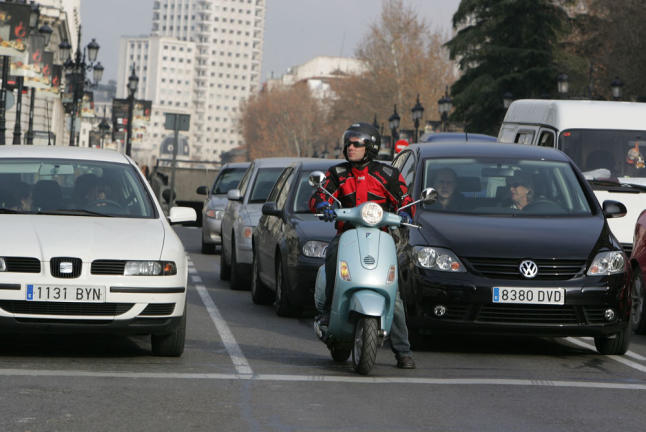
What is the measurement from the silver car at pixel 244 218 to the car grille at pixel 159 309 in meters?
7.37

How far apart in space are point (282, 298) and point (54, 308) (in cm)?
468

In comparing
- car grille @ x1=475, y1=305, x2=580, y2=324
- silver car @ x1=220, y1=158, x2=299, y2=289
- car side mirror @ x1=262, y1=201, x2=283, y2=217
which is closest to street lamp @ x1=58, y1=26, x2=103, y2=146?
silver car @ x1=220, y1=158, x2=299, y2=289

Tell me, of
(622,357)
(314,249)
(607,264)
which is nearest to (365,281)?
(607,264)

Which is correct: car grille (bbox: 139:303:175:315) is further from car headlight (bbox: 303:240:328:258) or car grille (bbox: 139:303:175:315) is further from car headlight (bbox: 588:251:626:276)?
car headlight (bbox: 303:240:328:258)

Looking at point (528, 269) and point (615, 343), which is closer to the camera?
point (528, 269)

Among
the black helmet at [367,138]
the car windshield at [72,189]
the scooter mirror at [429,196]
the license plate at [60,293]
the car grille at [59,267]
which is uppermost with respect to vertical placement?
the black helmet at [367,138]

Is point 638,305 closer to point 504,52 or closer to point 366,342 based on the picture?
point 366,342

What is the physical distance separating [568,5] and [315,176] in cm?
5521

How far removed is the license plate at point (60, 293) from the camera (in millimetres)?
9273

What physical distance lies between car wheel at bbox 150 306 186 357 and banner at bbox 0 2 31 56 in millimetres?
19191

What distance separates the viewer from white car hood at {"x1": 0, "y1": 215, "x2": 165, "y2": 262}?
934 cm

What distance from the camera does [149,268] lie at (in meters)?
9.58

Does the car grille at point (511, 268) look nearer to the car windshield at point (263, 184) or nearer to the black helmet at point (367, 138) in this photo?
the black helmet at point (367, 138)

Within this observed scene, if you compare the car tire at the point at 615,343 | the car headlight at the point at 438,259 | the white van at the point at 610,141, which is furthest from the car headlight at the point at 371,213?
the white van at the point at 610,141
